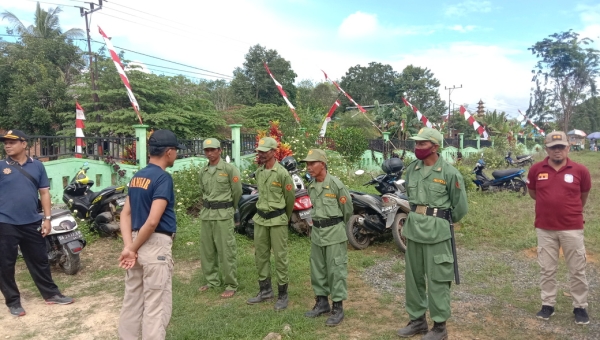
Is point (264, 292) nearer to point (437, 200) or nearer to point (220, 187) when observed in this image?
point (220, 187)

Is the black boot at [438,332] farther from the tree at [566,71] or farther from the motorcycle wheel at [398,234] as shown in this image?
the tree at [566,71]

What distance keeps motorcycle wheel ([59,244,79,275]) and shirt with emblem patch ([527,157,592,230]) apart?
16.3ft

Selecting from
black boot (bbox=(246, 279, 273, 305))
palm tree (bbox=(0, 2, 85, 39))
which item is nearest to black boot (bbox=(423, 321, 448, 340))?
black boot (bbox=(246, 279, 273, 305))

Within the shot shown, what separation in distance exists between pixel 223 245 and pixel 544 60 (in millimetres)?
40819

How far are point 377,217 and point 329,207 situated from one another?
98.5 inches

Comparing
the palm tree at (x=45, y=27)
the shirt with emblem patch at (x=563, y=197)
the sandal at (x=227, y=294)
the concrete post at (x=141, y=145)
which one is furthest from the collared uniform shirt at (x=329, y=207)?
the palm tree at (x=45, y=27)

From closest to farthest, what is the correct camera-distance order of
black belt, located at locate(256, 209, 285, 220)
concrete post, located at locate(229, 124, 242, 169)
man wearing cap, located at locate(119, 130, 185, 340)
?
man wearing cap, located at locate(119, 130, 185, 340) < black belt, located at locate(256, 209, 285, 220) < concrete post, located at locate(229, 124, 242, 169)

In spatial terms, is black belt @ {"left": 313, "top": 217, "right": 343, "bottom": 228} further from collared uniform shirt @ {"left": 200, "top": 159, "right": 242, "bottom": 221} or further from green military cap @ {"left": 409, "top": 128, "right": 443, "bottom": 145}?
collared uniform shirt @ {"left": 200, "top": 159, "right": 242, "bottom": 221}

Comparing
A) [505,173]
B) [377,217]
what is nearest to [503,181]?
[505,173]

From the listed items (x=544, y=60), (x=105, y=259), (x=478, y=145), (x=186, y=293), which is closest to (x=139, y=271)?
(x=186, y=293)

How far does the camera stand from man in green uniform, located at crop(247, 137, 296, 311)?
4089mm

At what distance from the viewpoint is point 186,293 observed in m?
4.51

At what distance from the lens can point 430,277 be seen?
3299mm

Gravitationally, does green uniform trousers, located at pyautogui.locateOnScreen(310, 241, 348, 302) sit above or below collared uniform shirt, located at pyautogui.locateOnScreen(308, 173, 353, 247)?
below
